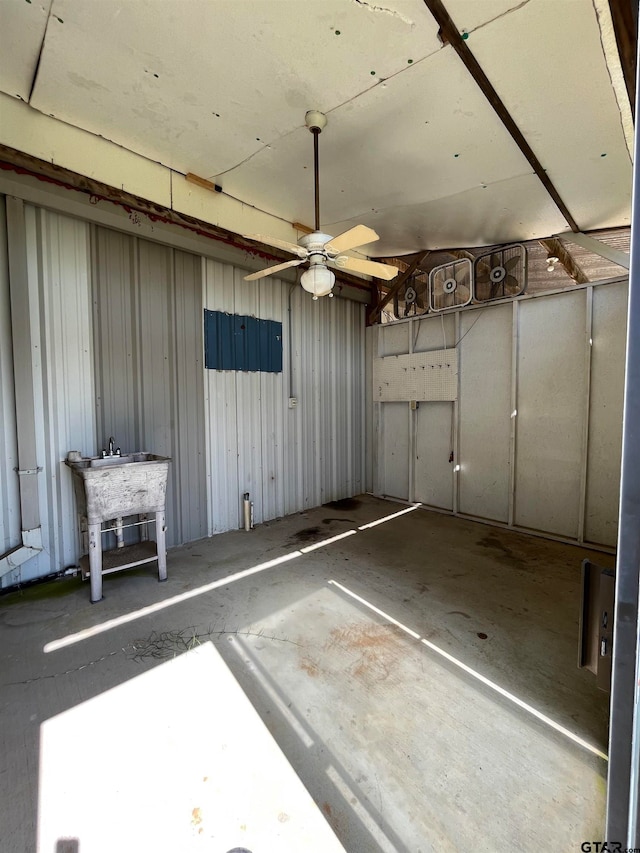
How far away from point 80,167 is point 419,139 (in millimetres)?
2491

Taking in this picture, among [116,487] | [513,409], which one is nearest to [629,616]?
[116,487]

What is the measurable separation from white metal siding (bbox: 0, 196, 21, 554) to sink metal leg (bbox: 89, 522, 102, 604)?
686 mm

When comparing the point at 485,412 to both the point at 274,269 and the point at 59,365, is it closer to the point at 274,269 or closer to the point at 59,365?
the point at 274,269

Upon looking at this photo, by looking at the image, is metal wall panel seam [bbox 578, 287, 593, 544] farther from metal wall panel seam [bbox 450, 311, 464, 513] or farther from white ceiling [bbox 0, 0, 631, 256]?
metal wall panel seam [bbox 450, 311, 464, 513]

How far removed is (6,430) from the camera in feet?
8.84

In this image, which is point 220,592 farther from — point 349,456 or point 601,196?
point 601,196

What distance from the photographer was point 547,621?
2387mm

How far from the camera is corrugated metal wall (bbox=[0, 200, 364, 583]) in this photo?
2832mm

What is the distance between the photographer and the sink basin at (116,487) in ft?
8.36

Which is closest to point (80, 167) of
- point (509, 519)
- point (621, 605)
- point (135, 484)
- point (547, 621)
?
point (135, 484)

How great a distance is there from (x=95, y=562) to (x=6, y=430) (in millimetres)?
1157

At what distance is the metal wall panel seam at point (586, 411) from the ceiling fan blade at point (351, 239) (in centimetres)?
240

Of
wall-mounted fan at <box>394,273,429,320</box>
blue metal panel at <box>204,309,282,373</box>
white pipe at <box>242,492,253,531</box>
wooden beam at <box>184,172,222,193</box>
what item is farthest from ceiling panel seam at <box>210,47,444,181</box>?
white pipe at <box>242,492,253,531</box>

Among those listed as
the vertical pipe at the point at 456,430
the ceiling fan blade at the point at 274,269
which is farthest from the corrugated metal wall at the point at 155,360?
the vertical pipe at the point at 456,430
